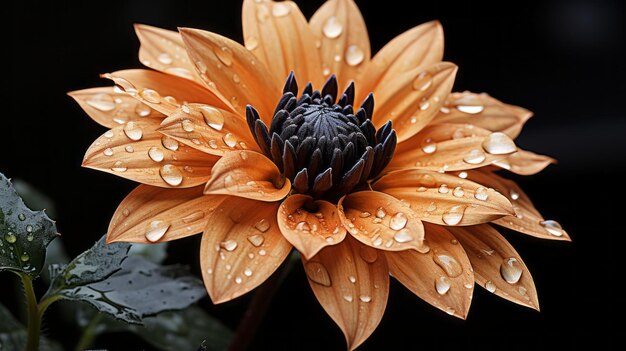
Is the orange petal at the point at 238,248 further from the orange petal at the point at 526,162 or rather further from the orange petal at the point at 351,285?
the orange petal at the point at 526,162

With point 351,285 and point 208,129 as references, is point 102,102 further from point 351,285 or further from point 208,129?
point 351,285

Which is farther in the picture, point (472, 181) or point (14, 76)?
point (14, 76)

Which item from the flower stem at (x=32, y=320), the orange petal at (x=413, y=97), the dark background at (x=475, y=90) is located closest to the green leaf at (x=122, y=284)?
the flower stem at (x=32, y=320)

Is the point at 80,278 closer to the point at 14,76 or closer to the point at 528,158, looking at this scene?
the point at 528,158

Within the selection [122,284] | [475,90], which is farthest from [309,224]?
[475,90]

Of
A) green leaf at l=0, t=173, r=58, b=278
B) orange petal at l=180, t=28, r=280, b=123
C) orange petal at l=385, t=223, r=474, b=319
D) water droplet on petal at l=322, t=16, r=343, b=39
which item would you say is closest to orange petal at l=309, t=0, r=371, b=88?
water droplet on petal at l=322, t=16, r=343, b=39

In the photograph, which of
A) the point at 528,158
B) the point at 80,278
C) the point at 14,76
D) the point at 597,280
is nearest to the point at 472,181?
the point at 528,158
